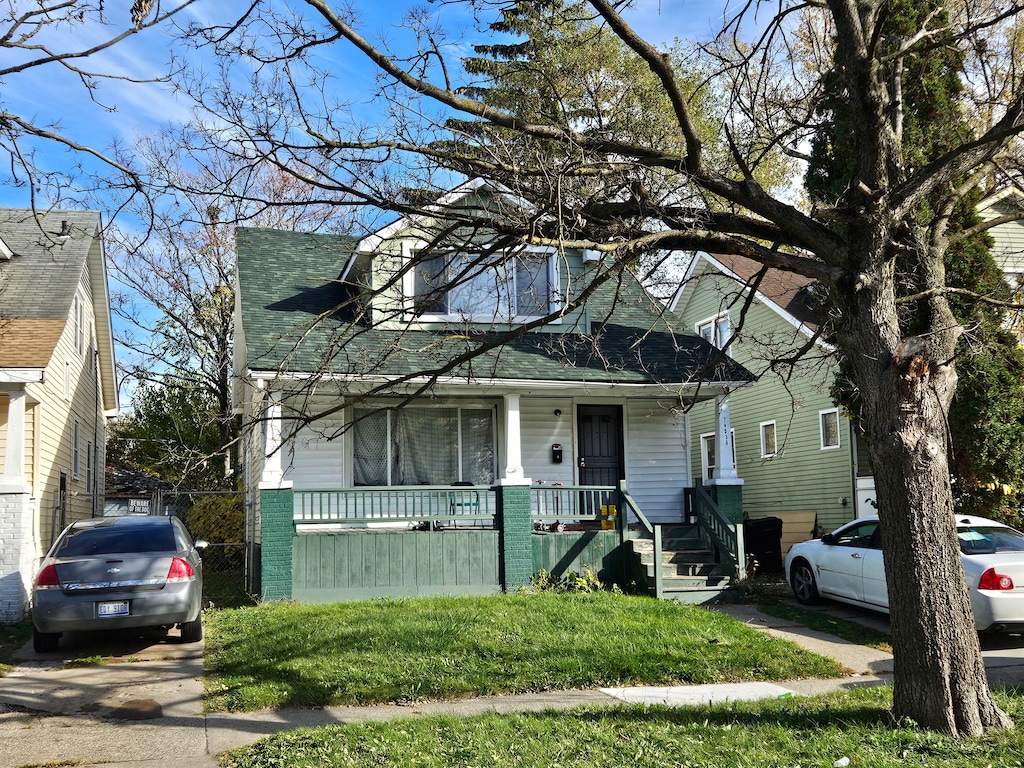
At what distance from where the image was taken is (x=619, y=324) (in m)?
17.5

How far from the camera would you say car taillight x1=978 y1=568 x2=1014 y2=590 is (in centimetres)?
1011

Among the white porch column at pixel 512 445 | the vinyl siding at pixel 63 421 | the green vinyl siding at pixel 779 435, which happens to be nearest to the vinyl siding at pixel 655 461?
the white porch column at pixel 512 445

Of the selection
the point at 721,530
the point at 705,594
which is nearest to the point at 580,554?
the point at 705,594

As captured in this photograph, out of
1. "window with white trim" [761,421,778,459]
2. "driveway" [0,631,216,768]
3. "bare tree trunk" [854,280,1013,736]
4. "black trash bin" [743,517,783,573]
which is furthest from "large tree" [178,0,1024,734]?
"window with white trim" [761,421,778,459]

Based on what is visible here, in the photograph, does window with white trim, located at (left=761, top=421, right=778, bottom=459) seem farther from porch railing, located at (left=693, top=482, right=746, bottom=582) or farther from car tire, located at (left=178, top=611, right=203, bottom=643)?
car tire, located at (left=178, top=611, right=203, bottom=643)

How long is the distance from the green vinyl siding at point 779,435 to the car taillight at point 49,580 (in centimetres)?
1485

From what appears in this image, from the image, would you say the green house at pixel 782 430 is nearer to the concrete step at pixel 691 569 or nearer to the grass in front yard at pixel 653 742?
the concrete step at pixel 691 569

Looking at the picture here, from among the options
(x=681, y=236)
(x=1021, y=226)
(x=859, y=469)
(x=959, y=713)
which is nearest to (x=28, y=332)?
(x=681, y=236)

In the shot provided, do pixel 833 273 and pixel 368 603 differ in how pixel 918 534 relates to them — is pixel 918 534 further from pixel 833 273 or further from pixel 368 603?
pixel 368 603

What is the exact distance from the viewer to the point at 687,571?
561 inches

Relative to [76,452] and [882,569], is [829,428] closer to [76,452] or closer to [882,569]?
[882,569]

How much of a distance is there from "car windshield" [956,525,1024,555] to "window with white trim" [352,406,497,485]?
779 centimetres

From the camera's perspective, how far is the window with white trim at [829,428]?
21.4 m

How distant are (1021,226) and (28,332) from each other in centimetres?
2206
